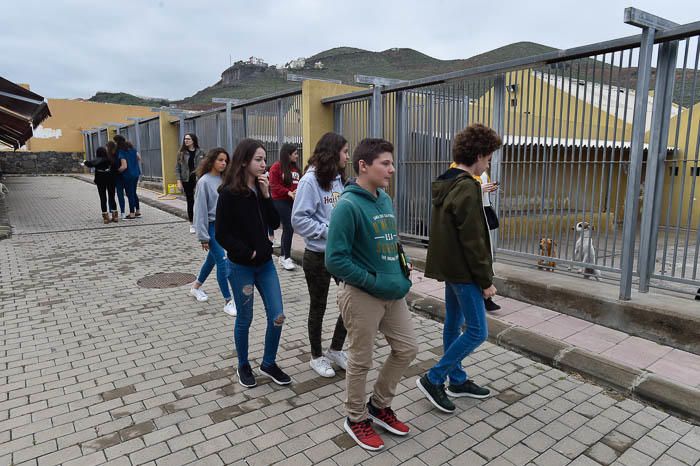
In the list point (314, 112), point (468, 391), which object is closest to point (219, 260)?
point (468, 391)

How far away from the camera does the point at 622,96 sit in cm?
473

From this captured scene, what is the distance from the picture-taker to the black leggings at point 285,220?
20.6ft

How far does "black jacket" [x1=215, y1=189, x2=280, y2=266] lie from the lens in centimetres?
321

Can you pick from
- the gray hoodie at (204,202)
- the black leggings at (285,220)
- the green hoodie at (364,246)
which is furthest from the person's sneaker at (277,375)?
the black leggings at (285,220)

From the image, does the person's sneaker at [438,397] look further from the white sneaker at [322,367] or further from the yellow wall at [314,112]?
the yellow wall at [314,112]

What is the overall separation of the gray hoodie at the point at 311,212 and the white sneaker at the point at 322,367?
0.90 m

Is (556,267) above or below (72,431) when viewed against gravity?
above

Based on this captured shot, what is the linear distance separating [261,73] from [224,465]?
92.1 metres

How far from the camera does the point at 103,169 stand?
1026cm

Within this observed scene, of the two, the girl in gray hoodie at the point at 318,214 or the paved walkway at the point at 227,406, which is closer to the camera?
the paved walkway at the point at 227,406

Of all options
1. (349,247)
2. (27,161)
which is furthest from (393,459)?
(27,161)

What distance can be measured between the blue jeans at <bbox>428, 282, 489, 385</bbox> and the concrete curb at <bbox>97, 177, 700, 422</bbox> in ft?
3.63

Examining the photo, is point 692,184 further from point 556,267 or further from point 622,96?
point 556,267

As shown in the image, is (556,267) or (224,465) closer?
(224,465)
